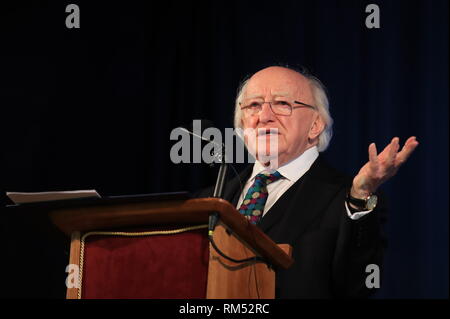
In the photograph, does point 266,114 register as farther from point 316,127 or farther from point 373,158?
point 373,158

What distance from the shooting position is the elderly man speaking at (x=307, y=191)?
1.97 m

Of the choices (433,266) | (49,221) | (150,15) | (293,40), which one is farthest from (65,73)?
(433,266)

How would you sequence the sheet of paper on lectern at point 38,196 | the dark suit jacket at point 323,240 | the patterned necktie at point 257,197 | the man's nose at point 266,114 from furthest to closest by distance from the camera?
the man's nose at point 266,114, the patterned necktie at point 257,197, the dark suit jacket at point 323,240, the sheet of paper on lectern at point 38,196

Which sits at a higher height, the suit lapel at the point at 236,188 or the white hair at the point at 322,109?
the white hair at the point at 322,109

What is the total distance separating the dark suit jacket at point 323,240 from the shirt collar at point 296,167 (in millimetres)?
200

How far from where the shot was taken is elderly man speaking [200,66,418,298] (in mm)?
1970

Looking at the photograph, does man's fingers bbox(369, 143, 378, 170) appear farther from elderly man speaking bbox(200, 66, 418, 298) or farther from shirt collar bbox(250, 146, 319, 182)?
shirt collar bbox(250, 146, 319, 182)

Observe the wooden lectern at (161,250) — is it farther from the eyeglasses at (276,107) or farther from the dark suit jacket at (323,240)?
the eyeglasses at (276,107)

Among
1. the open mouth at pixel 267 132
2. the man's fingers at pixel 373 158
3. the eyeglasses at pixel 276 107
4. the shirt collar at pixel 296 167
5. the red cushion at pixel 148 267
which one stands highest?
the eyeglasses at pixel 276 107

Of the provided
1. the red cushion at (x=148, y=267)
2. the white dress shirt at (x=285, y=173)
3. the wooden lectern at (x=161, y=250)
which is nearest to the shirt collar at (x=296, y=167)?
the white dress shirt at (x=285, y=173)

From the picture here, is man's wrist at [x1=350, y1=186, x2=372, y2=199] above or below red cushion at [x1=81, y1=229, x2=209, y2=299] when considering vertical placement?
above

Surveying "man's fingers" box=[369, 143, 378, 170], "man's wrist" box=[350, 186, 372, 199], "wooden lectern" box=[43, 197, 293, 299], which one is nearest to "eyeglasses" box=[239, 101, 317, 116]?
"man's wrist" box=[350, 186, 372, 199]

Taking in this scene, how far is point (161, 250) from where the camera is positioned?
5.22 ft
